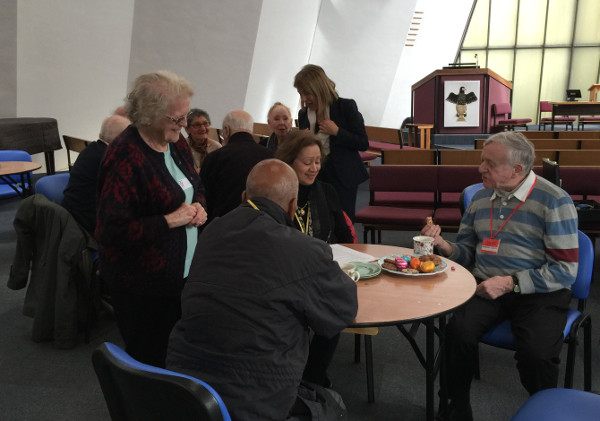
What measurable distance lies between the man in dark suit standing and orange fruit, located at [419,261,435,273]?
3.49 feet

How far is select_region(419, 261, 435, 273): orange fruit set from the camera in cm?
206

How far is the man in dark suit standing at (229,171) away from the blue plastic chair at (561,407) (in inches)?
66.4

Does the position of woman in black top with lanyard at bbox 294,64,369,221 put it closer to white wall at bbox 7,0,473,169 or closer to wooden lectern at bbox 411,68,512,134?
white wall at bbox 7,0,473,169

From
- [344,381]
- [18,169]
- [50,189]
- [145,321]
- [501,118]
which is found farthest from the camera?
[501,118]

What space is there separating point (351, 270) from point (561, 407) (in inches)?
31.4

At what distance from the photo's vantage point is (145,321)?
2.06 metres

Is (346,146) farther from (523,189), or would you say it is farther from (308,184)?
(523,189)

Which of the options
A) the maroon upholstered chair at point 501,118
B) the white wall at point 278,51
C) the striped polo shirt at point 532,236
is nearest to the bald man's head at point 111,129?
the striped polo shirt at point 532,236

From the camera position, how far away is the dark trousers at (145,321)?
2.03 m

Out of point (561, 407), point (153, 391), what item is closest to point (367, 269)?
point (561, 407)

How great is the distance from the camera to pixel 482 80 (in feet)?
35.8

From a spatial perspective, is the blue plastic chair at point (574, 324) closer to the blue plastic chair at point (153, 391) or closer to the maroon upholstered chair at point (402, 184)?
the blue plastic chair at point (153, 391)

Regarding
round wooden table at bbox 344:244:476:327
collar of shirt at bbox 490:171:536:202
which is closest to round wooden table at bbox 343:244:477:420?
round wooden table at bbox 344:244:476:327

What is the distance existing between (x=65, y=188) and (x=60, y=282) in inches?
21.6
